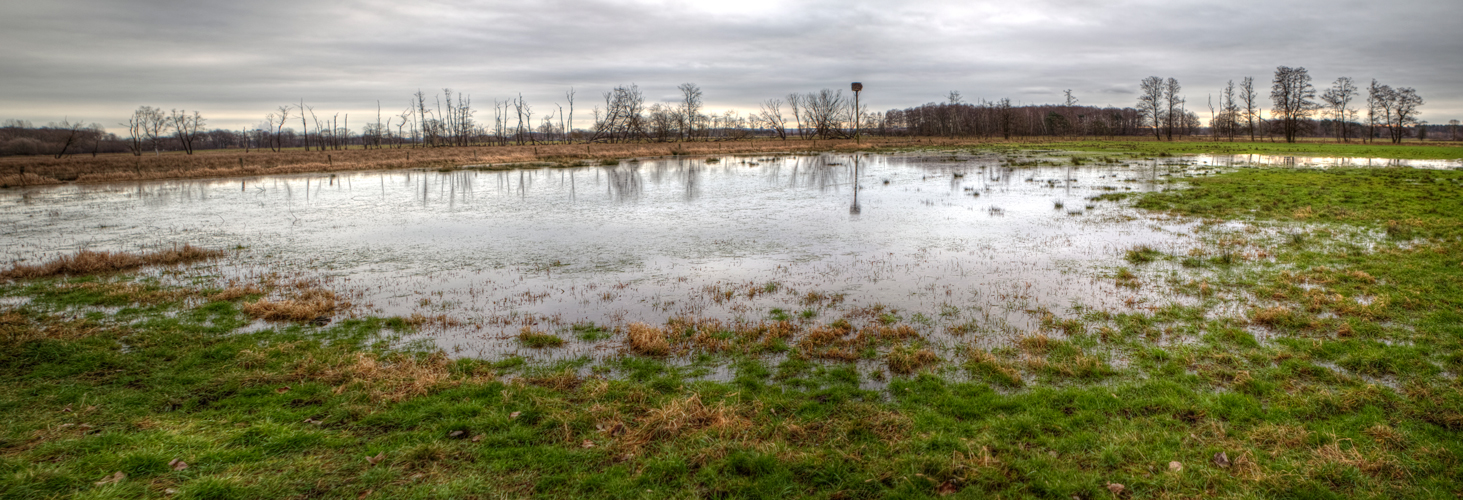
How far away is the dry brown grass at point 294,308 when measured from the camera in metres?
9.62

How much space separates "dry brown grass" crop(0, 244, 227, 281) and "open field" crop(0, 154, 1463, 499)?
92.2 inches

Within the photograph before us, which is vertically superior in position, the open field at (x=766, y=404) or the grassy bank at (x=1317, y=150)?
the grassy bank at (x=1317, y=150)

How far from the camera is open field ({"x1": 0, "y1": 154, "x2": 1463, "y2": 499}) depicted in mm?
4992

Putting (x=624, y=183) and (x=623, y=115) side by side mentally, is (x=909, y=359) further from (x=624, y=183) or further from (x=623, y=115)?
(x=623, y=115)

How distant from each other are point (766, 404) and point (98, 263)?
14431 millimetres

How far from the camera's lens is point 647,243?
15.8m

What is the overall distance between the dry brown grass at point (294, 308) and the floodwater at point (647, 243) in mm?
546

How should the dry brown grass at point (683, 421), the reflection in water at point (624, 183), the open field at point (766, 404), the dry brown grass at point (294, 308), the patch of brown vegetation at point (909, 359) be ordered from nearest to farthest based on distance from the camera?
the open field at point (766, 404) → the dry brown grass at point (683, 421) → the patch of brown vegetation at point (909, 359) → the dry brown grass at point (294, 308) → the reflection in water at point (624, 183)

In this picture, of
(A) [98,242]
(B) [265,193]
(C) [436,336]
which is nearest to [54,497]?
(C) [436,336]

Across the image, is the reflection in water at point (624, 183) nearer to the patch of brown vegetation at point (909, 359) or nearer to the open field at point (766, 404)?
the open field at point (766, 404)

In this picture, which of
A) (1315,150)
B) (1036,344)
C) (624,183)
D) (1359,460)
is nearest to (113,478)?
(1036,344)

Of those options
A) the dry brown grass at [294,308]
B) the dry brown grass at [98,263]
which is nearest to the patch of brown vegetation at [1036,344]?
the dry brown grass at [294,308]

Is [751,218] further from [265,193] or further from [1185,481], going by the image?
[265,193]

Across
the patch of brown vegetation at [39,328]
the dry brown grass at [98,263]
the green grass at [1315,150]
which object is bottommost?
the patch of brown vegetation at [39,328]
